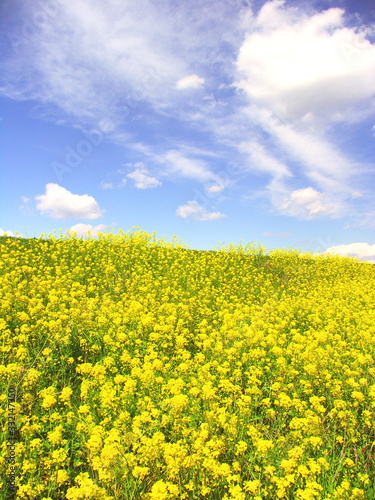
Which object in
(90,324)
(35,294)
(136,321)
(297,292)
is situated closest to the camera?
(90,324)

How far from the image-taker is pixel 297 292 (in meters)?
13.8

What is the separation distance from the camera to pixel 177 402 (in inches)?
140

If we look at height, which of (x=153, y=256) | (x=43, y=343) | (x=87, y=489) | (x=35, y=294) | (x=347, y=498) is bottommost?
(x=347, y=498)

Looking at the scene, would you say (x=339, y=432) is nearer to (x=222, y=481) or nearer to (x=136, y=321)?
(x=222, y=481)

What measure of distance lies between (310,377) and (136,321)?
3.32m

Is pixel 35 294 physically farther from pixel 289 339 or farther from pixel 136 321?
pixel 289 339

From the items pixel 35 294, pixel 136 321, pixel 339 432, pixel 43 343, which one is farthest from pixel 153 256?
pixel 339 432

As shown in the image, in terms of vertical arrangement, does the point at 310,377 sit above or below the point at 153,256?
below

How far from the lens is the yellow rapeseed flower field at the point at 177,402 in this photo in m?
2.97

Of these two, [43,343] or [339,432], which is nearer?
[339,432]

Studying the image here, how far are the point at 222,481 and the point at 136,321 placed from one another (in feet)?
13.1

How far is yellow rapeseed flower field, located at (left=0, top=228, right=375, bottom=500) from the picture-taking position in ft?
9.76

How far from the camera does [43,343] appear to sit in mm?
5738

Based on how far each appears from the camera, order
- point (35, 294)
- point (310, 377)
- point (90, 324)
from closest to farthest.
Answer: point (310, 377) < point (90, 324) < point (35, 294)
